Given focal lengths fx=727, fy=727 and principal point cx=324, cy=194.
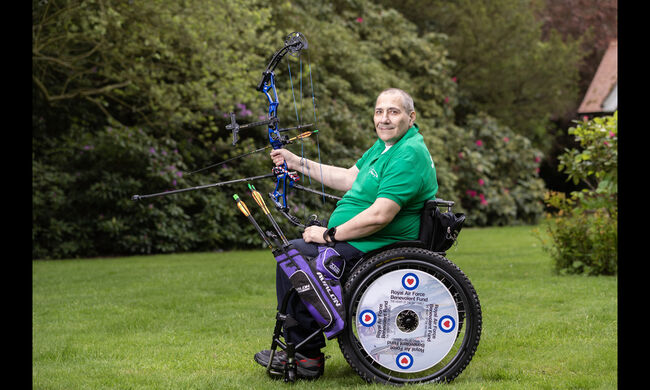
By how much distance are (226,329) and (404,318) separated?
2.33 meters

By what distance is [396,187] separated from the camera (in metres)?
3.88

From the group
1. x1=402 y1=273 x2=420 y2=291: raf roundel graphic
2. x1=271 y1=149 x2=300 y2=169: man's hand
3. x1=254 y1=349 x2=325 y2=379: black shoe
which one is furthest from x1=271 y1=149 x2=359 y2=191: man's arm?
x1=254 y1=349 x2=325 y2=379: black shoe

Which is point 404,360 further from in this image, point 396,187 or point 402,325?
point 396,187

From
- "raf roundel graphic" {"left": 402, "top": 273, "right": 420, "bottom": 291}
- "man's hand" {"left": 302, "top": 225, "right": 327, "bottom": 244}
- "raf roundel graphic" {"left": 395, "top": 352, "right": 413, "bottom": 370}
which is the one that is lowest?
"raf roundel graphic" {"left": 395, "top": 352, "right": 413, "bottom": 370}

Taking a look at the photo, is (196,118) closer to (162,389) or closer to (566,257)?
(566,257)

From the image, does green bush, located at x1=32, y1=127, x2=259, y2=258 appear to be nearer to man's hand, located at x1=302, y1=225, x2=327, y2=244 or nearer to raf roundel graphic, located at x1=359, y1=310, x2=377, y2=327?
man's hand, located at x1=302, y1=225, x2=327, y2=244

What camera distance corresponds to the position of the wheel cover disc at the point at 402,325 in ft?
12.8

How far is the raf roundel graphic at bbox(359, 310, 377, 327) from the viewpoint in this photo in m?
3.93

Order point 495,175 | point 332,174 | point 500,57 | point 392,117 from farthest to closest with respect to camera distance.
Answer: point 500,57
point 495,175
point 332,174
point 392,117

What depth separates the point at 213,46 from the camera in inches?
443

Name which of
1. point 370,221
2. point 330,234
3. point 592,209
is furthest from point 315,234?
point 592,209

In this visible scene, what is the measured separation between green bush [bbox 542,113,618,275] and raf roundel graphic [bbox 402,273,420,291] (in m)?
4.95
